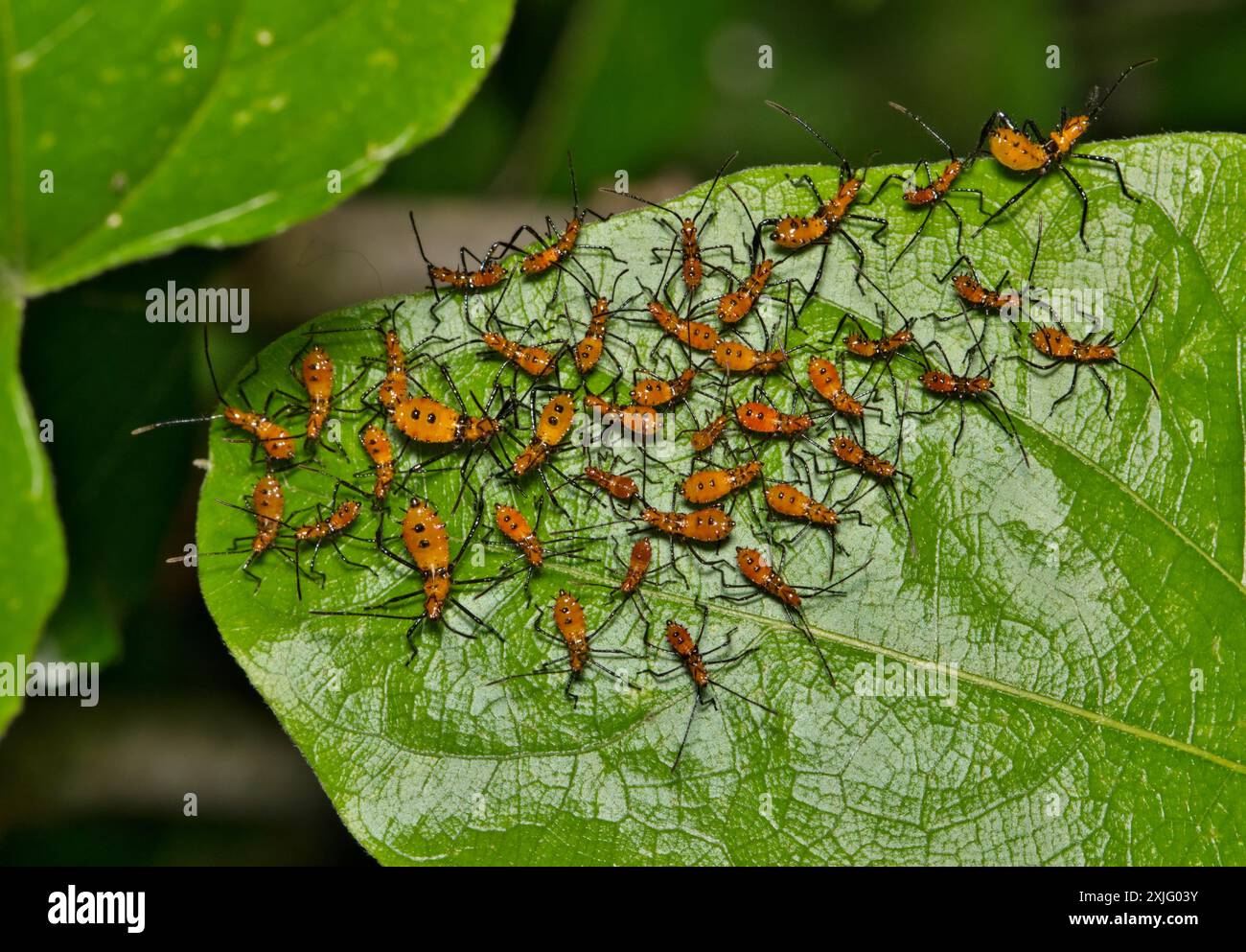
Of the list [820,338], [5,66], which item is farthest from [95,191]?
[820,338]

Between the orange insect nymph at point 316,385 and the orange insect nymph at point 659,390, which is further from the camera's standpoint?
the orange insect nymph at point 659,390

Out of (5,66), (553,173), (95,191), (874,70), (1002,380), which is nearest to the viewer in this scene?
(5,66)

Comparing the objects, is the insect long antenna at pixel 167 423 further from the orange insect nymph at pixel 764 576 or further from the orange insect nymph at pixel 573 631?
the orange insect nymph at pixel 764 576

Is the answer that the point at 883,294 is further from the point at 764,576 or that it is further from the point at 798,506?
the point at 764,576

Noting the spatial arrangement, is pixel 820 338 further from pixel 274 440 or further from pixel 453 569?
pixel 274 440

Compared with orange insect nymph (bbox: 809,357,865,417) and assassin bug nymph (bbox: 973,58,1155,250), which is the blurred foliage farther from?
orange insect nymph (bbox: 809,357,865,417)

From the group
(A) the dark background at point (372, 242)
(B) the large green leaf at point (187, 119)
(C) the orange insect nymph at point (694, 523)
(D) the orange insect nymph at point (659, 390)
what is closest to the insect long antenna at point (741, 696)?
(C) the orange insect nymph at point (694, 523)

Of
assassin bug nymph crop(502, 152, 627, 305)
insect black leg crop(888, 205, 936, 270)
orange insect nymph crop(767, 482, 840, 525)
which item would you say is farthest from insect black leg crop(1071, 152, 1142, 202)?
assassin bug nymph crop(502, 152, 627, 305)

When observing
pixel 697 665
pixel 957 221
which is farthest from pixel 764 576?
pixel 957 221
